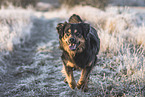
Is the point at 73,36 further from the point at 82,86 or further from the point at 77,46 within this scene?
the point at 82,86

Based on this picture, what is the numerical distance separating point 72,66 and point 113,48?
85.6 inches

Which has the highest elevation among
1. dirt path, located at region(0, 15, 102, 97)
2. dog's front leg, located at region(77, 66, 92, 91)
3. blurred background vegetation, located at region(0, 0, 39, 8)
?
blurred background vegetation, located at region(0, 0, 39, 8)

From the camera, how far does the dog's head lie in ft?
6.63

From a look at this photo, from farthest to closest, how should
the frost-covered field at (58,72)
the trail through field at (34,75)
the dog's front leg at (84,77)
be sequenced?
the trail through field at (34,75) → the frost-covered field at (58,72) → the dog's front leg at (84,77)

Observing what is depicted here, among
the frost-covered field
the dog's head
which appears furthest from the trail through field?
the dog's head

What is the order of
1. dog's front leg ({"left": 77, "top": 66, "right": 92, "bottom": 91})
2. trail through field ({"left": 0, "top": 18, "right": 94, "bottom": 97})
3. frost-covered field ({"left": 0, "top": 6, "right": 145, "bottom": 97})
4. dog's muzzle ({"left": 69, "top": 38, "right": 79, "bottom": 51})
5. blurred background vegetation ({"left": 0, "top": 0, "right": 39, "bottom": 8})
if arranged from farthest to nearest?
blurred background vegetation ({"left": 0, "top": 0, "right": 39, "bottom": 8}), trail through field ({"left": 0, "top": 18, "right": 94, "bottom": 97}), frost-covered field ({"left": 0, "top": 6, "right": 145, "bottom": 97}), dog's front leg ({"left": 77, "top": 66, "right": 92, "bottom": 91}), dog's muzzle ({"left": 69, "top": 38, "right": 79, "bottom": 51})

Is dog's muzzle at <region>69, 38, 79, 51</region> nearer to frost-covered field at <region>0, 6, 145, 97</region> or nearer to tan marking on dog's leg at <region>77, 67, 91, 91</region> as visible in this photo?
tan marking on dog's leg at <region>77, 67, 91, 91</region>

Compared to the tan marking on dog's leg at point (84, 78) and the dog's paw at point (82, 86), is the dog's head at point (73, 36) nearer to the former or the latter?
the tan marking on dog's leg at point (84, 78)

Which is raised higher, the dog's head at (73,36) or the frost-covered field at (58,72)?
the dog's head at (73,36)

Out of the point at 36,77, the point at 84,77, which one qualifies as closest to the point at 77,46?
the point at 84,77

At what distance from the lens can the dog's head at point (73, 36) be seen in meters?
2.02

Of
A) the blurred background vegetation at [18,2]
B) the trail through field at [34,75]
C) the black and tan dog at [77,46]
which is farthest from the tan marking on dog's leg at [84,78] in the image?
the blurred background vegetation at [18,2]

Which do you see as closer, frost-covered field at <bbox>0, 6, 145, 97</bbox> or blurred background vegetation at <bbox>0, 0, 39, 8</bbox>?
frost-covered field at <bbox>0, 6, 145, 97</bbox>

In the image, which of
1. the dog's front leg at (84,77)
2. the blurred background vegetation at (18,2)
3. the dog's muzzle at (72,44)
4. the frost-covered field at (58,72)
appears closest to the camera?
the dog's muzzle at (72,44)
